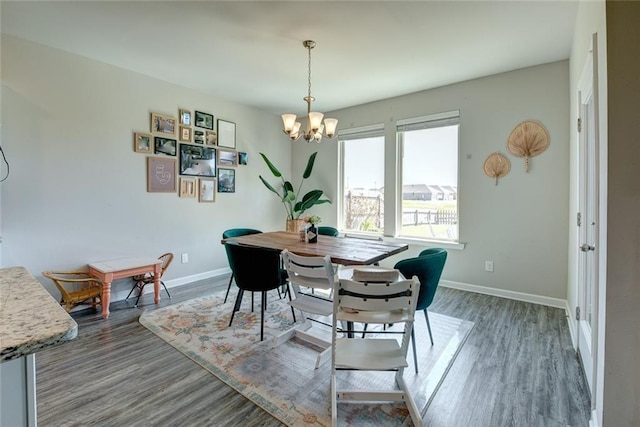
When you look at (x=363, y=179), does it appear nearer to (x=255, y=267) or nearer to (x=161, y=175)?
(x=255, y=267)

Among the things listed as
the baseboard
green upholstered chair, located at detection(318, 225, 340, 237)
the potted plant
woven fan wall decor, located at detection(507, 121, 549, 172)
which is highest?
woven fan wall decor, located at detection(507, 121, 549, 172)

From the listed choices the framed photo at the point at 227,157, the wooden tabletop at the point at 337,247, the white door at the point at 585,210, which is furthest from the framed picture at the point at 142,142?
the white door at the point at 585,210

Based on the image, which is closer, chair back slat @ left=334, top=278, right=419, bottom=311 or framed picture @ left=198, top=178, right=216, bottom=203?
chair back slat @ left=334, top=278, right=419, bottom=311

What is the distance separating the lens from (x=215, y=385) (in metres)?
1.94

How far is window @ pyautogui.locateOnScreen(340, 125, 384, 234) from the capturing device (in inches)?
183

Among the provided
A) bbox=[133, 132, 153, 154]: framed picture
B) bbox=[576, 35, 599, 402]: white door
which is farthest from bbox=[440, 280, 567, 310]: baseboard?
bbox=[133, 132, 153, 154]: framed picture

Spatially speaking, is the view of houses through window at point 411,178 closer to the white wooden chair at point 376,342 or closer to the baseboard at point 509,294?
the baseboard at point 509,294

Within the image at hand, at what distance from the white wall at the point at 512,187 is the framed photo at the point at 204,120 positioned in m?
2.90

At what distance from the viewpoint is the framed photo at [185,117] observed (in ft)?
12.9

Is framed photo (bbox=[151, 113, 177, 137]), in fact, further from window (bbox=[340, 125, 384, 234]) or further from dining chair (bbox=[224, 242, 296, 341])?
window (bbox=[340, 125, 384, 234])

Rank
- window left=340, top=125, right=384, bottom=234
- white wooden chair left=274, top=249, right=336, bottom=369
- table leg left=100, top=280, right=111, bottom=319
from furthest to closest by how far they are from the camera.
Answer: window left=340, top=125, right=384, bottom=234 < table leg left=100, top=280, right=111, bottom=319 < white wooden chair left=274, top=249, right=336, bottom=369

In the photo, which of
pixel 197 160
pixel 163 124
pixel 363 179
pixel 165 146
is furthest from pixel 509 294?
pixel 163 124

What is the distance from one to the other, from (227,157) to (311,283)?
3109mm

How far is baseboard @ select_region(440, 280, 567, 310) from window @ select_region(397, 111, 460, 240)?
2.07 feet
